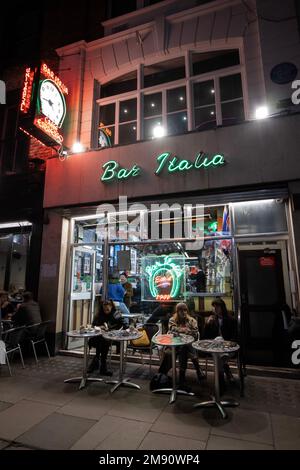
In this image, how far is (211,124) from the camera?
23.6 feet

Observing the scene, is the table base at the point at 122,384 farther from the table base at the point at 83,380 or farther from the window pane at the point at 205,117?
the window pane at the point at 205,117

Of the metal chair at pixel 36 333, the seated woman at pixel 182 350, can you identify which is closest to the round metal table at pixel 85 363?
the seated woman at pixel 182 350

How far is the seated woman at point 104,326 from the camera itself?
5652mm

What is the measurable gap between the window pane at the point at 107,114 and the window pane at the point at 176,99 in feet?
5.77

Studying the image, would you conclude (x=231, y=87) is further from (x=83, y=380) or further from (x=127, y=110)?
(x=83, y=380)

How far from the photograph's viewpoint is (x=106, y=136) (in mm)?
8258

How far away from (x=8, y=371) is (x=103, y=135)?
651cm

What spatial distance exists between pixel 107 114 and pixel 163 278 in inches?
207

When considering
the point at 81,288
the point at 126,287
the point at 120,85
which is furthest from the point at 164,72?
the point at 81,288

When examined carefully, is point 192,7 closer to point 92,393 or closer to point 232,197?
point 232,197

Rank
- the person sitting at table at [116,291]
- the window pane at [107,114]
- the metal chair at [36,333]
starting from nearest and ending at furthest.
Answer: the metal chair at [36,333]
the person sitting at table at [116,291]
the window pane at [107,114]

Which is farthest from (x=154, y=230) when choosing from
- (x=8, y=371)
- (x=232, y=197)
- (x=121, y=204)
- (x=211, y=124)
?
(x=8, y=371)
